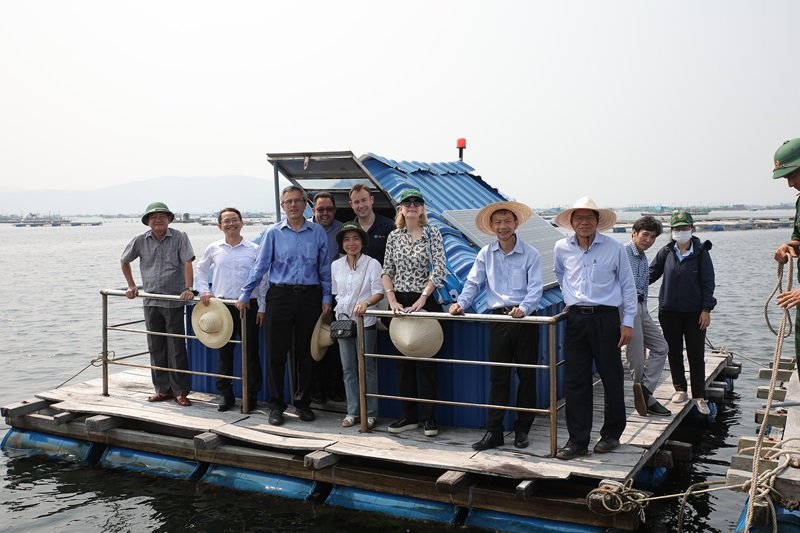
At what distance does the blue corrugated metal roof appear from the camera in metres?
8.37

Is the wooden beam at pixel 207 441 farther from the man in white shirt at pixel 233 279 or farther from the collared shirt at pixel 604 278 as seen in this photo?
the collared shirt at pixel 604 278

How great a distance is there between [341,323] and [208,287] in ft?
6.62

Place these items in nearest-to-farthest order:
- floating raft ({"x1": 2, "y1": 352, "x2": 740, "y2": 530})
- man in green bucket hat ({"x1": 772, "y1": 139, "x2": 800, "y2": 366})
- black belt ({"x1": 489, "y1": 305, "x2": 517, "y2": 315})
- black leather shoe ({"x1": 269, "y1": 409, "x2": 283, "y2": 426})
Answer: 1. man in green bucket hat ({"x1": 772, "y1": 139, "x2": 800, "y2": 366})
2. floating raft ({"x1": 2, "y1": 352, "x2": 740, "y2": 530})
3. black belt ({"x1": 489, "y1": 305, "x2": 517, "y2": 315})
4. black leather shoe ({"x1": 269, "y1": 409, "x2": 283, "y2": 426})

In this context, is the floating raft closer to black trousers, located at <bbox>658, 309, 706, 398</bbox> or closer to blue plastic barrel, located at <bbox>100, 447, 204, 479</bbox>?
blue plastic barrel, located at <bbox>100, 447, 204, 479</bbox>

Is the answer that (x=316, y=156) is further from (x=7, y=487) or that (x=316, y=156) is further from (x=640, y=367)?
(x=7, y=487)

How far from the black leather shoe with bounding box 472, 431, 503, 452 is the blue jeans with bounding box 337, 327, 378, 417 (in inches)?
49.4

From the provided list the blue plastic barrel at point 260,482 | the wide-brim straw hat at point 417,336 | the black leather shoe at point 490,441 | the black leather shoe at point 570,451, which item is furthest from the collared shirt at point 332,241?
the black leather shoe at point 570,451

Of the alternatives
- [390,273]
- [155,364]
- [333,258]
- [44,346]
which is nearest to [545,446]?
[390,273]

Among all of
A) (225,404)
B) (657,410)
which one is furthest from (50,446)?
(657,410)

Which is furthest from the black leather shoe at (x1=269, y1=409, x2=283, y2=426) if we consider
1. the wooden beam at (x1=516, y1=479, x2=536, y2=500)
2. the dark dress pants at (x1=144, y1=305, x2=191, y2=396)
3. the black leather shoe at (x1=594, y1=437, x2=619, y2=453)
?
the black leather shoe at (x1=594, y1=437, x2=619, y2=453)

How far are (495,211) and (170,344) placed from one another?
437 cm

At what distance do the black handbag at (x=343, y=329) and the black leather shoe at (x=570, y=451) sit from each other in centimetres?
226

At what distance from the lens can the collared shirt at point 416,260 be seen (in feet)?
24.0

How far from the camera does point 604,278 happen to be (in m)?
6.66
